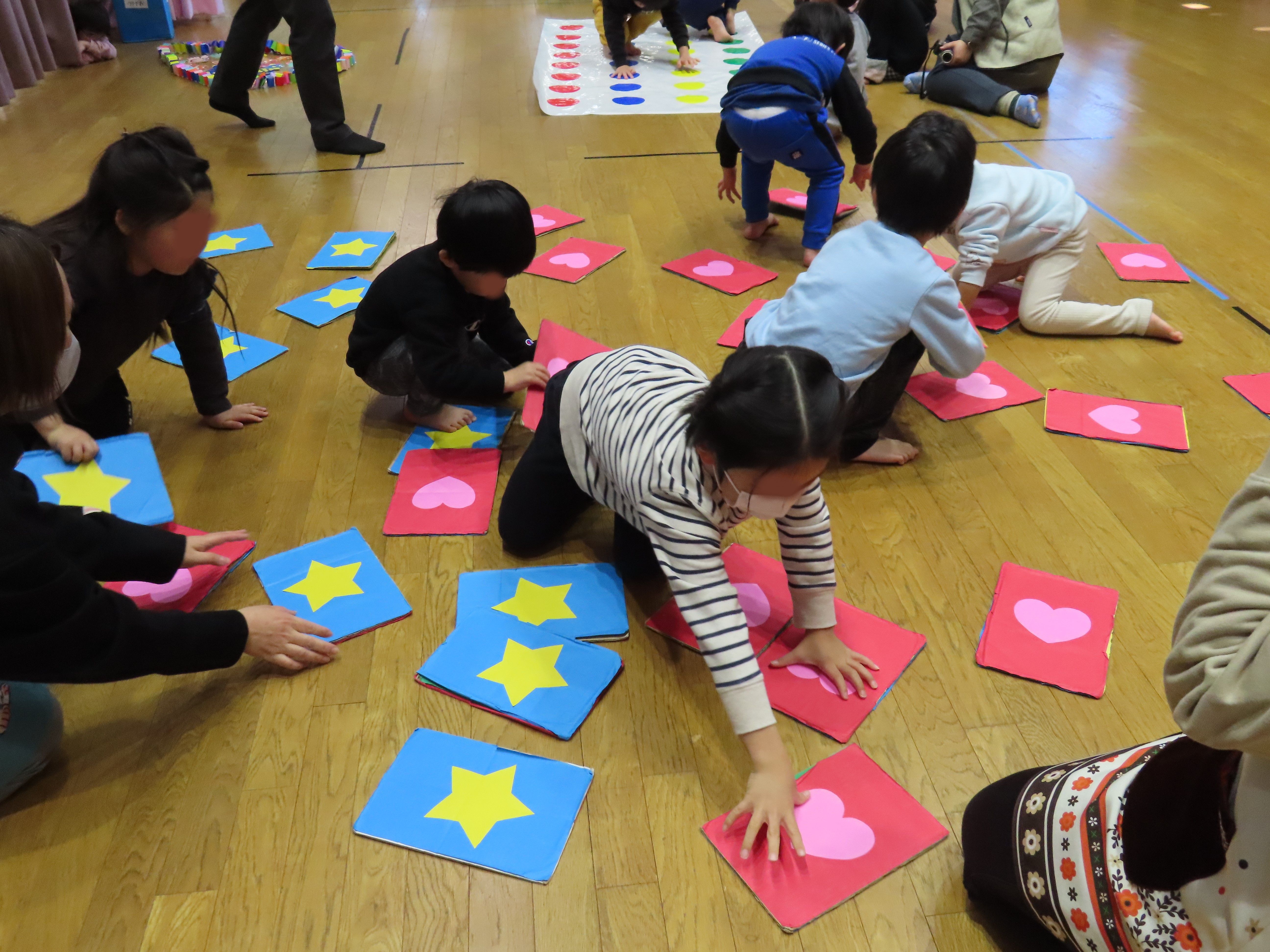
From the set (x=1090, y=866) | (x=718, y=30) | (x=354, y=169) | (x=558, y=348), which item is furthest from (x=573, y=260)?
(x=718, y=30)

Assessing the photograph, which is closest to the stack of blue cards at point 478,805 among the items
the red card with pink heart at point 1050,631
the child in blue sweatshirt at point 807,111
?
the red card with pink heart at point 1050,631

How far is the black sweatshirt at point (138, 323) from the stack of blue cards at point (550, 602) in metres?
0.69

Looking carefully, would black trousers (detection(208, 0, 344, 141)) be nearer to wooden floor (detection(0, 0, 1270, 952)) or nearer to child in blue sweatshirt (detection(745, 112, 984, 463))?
wooden floor (detection(0, 0, 1270, 952))

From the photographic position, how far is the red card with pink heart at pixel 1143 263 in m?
2.17

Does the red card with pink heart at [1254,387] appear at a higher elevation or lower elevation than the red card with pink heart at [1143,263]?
lower

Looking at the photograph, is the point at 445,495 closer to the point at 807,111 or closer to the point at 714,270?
the point at 714,270

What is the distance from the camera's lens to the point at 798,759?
1.15 meters

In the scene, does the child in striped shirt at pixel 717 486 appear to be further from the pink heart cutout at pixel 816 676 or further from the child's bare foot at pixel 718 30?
the child's bare foot at pixel 718 30

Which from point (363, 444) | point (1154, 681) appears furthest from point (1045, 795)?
point (363, 444)

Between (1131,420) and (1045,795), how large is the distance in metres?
1.08

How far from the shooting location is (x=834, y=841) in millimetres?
1046

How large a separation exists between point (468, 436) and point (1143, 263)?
1.71m

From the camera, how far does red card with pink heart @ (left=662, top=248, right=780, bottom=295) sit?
2.17 meters

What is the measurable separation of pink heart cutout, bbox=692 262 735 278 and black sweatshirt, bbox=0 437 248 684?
139cm
